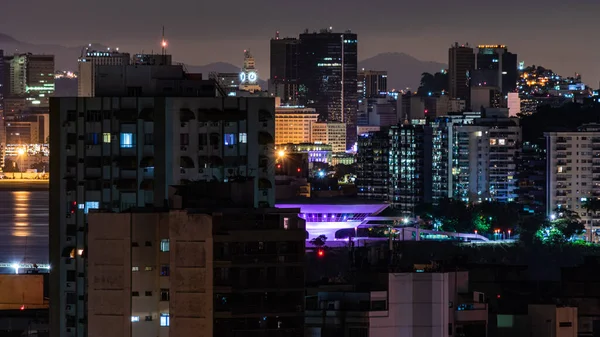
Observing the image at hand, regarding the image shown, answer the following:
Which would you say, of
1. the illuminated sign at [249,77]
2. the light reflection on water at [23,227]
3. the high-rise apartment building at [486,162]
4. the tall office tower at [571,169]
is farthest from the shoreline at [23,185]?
the tall office tower at [571,169]

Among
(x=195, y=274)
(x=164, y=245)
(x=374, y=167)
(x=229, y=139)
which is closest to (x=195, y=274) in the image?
(x=195, y=274)

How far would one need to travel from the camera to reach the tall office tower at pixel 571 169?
313 ft

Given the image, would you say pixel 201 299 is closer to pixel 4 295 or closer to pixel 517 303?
pixel 517 303

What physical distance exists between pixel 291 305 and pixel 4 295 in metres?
17.8

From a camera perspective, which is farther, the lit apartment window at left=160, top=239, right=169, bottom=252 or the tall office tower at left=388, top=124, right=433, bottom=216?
the tall office tower at left=388, top=124, right=433, bottom=216

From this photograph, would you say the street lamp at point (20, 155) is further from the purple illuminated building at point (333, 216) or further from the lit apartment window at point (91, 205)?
the lit apartment window at point (91, 205)

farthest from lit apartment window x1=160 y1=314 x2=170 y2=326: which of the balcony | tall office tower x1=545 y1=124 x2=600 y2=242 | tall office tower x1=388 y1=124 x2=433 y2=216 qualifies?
tall office tower x1=388 y1=124 x2=433 y2=216

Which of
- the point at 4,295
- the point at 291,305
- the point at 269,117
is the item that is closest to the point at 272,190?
the point at 269,117

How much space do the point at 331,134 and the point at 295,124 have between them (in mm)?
5140

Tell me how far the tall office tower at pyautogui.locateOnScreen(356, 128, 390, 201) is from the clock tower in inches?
1777

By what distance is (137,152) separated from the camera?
31.4 meters

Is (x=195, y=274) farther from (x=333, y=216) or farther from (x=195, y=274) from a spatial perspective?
(x=333, y=216)

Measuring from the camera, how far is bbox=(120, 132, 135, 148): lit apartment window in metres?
31.2

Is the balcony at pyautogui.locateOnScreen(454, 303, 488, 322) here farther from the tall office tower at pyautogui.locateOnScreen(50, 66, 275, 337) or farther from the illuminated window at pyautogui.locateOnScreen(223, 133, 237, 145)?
the illuminated window at pyautogui.locateOnScreen(223, 133, 237, 145)
